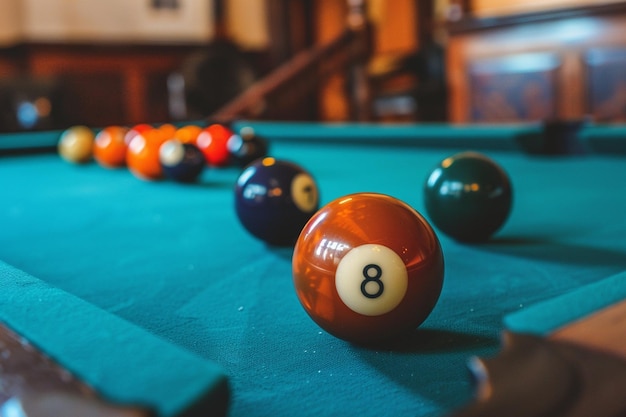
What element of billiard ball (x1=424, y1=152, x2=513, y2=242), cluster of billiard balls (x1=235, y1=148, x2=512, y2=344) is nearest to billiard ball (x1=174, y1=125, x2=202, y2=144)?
billiard ball (x1=424, y1=152, x2=513, y2=242)

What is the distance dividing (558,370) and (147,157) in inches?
103

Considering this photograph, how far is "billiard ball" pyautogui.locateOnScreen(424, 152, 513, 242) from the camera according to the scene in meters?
1.57

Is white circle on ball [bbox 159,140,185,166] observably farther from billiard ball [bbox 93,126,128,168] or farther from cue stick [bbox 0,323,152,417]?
cue stick [bbox 0,323,152,417]

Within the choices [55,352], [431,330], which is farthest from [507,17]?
[55,352]

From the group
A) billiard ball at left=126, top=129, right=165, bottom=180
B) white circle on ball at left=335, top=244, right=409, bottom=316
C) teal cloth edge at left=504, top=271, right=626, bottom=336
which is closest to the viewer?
teal cloth edge at left=504, top=271, right=626, bottom=336

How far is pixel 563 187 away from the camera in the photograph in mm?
2406

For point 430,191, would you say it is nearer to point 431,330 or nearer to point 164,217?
point 431,330

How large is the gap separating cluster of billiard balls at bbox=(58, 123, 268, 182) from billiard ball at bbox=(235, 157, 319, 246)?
118cm

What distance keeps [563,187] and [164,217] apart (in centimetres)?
138

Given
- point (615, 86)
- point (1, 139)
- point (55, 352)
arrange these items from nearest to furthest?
point (55, 352) → point (1, 139) → point (615, 86)

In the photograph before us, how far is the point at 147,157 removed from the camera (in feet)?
A: 9.79

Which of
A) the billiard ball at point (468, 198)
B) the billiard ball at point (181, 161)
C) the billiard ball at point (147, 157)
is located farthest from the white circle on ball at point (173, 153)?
the billiard ball at point (468, 198)

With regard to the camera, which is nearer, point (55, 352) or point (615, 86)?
point (55, 352)

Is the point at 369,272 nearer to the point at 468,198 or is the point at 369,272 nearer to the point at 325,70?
the point at 468,198
